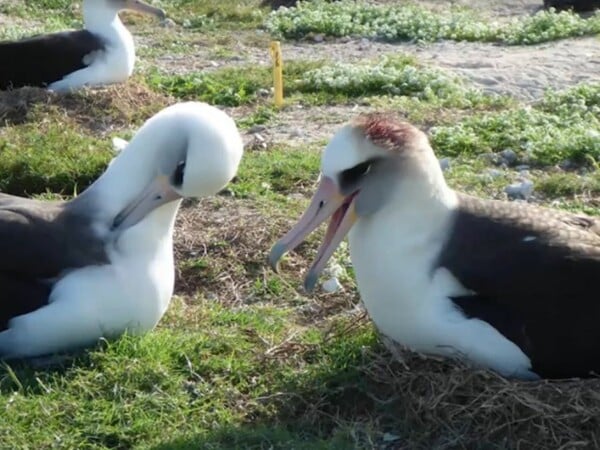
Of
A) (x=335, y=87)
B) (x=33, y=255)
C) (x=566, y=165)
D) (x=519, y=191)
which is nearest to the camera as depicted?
(x=33, y=255)

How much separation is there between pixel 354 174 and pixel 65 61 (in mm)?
6306

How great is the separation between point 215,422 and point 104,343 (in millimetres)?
711

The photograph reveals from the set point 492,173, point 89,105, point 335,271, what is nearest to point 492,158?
point 492,173

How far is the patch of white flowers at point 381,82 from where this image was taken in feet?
Result: 35.3

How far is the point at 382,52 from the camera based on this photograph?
13406 mm

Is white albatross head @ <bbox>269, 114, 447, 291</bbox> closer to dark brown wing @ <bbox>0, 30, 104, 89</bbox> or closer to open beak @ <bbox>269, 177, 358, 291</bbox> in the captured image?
open beak @ <bbox>269, 177, 358, 291</bbox>

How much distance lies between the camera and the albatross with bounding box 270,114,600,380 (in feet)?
16.6

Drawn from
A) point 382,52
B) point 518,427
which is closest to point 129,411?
point 518,427

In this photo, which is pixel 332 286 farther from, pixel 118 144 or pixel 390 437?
pixel 118 144

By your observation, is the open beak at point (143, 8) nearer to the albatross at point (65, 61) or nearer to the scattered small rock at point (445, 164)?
the albatross at point (65, 61)

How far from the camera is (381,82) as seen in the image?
10.9m

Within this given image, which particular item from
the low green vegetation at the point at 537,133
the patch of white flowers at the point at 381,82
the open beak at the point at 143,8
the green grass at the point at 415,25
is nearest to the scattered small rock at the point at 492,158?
the low green vegetation at the point at 537,133

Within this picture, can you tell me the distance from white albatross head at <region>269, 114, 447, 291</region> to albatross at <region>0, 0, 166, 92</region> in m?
5.78

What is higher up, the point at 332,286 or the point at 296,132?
the point at 332,286
